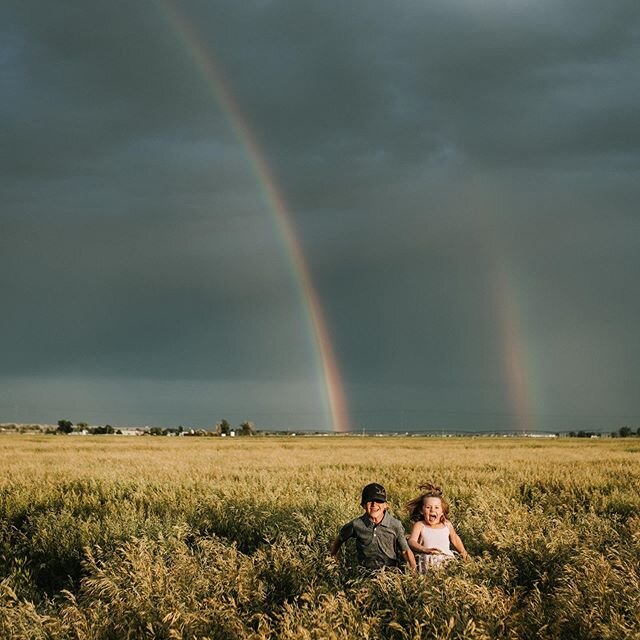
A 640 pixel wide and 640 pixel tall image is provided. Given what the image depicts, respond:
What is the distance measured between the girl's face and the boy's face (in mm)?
554

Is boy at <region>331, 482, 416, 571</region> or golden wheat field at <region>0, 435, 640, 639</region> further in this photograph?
boy at <region>331, 482, 416, 571</region>

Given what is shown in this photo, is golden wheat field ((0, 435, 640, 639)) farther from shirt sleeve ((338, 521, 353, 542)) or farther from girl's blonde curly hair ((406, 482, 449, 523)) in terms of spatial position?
girl's blonde curly hair ((406, 482, 449, 523))

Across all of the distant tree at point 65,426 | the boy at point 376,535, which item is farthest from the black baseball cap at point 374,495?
the distant tree at point 65,426

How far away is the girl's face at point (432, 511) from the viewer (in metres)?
8.32

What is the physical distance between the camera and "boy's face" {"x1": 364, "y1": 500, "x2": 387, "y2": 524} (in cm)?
794

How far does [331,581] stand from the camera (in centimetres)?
757

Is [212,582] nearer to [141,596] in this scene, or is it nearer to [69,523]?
[141,596]

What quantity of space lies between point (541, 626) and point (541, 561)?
2142 mm

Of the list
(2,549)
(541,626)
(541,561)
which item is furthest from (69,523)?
(541,626)

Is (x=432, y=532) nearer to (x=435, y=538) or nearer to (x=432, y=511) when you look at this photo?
(x=435, y=538)

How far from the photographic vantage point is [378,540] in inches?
313

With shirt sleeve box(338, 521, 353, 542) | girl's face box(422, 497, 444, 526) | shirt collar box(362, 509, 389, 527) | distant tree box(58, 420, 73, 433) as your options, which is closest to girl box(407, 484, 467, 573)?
girl's face box(422, 497, 444, 526)

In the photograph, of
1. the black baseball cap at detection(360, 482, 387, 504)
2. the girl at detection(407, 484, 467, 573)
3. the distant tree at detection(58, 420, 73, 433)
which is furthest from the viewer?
the distant tree at detection(58, 420, 73, 433)

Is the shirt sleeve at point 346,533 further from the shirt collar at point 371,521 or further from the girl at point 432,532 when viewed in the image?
the girl at point 432,532
